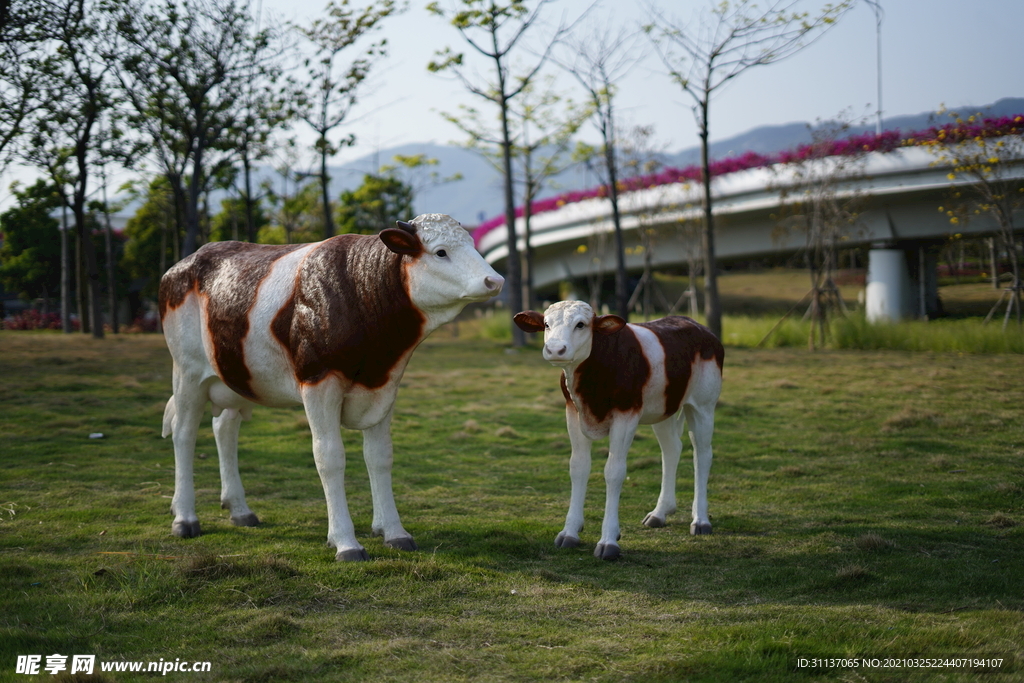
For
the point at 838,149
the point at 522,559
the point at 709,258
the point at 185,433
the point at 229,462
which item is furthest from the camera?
the point at 838,149

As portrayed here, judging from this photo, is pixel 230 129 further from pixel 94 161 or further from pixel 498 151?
pixel 498 151

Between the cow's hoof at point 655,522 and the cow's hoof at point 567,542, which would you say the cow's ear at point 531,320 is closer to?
the cow's hoof at point 567,542

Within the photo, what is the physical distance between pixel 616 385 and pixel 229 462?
3083 millimetres

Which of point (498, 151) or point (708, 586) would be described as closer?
point (708, 586)

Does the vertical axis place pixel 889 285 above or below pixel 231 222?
below

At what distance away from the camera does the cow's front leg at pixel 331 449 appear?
541 cm

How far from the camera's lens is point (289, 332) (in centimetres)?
552

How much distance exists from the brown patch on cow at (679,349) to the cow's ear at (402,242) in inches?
73.9

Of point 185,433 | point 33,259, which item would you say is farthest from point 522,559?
point 33,259

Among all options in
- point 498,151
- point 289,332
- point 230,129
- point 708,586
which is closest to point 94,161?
point 230,129

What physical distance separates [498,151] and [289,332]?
21.7 meters

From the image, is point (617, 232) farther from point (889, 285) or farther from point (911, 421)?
point (911, 421)

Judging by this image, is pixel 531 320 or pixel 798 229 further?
pixel 798 229

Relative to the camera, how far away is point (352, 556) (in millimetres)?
5293
